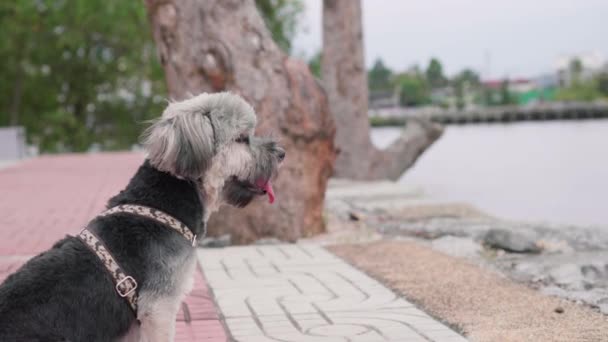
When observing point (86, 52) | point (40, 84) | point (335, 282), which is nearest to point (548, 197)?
point (335, 282)

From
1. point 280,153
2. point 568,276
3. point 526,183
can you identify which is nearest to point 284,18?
point 526,183

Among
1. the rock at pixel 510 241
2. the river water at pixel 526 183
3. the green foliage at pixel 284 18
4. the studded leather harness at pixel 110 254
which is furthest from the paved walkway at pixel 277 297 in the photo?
the green foliage at pixel 284 18

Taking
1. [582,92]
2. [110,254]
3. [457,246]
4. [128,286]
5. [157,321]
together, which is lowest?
[582,92]

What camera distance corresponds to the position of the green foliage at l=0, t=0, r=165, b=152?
30.6 metres

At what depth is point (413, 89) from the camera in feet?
512

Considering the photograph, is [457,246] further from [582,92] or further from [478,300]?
[582,92]

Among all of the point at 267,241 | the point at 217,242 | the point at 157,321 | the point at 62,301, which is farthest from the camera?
the point at 267,241

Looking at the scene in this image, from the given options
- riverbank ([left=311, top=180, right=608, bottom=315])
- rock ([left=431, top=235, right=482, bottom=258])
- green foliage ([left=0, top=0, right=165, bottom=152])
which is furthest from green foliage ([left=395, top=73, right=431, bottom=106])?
rock ([left=431, top=235, right=482, bottom=258])

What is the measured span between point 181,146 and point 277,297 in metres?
2.83

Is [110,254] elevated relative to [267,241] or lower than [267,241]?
elevated

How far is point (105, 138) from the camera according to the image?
35562 mm

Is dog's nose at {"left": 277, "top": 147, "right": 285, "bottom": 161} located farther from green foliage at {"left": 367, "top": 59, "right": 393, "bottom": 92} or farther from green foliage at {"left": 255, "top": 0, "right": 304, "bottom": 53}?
green foliage at {"left": 367, "top": 59, "right": 393, "bottom": 92}

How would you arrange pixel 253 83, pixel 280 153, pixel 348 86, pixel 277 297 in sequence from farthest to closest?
pixel 348 86 < pixel 253 83 < pixel 277 297 < pixel 280 153

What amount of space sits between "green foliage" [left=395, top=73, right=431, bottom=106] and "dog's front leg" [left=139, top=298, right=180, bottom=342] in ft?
489
